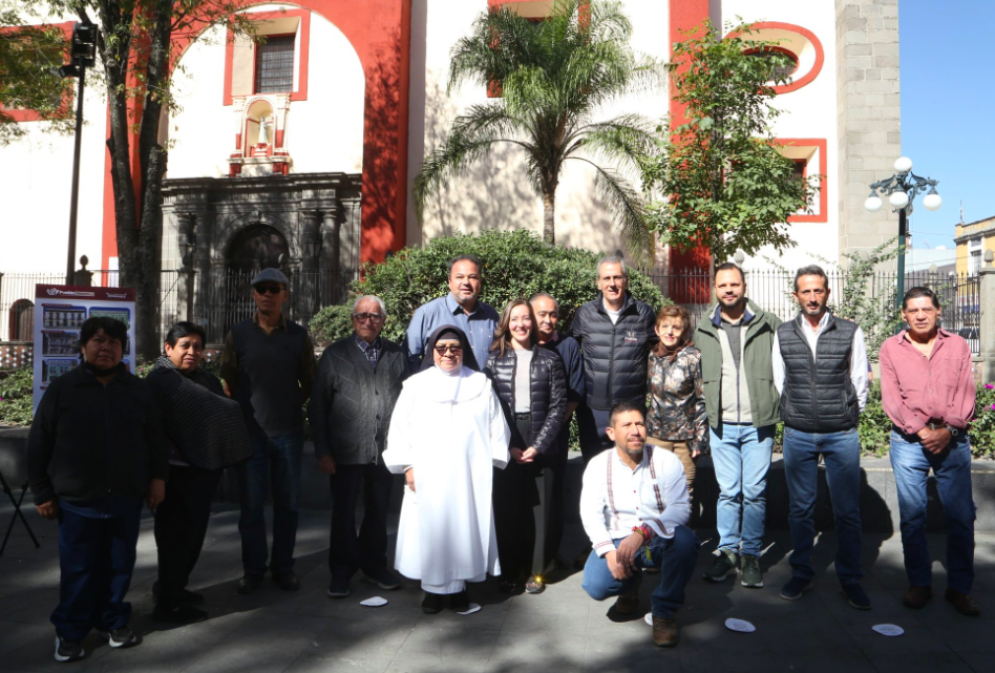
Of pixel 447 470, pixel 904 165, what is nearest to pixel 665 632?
pixel 447 470

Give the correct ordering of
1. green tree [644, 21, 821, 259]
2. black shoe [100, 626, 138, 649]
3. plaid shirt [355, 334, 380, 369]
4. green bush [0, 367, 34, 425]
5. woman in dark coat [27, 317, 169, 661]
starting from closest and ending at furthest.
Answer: woman in dark coat [27, 317, 169, 661]
black shoe [100, 626, 138, 649]
plaid shirt [355, 334, 380, 369]
green bush [0, 367, 34, 425]
green tree [644, 21, 821, 259]

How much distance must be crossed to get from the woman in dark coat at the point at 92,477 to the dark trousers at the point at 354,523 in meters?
1.27

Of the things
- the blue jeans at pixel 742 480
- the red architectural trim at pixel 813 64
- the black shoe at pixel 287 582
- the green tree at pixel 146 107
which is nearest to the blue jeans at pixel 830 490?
the blue jeans at pixel 742 480

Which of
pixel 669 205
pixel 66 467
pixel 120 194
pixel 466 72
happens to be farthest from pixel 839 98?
pixel 66 467

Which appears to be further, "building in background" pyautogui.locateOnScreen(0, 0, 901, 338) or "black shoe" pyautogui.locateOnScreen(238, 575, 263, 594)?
"building in background" pyautogui.locateOnScreen(0, 0, 901, 338)

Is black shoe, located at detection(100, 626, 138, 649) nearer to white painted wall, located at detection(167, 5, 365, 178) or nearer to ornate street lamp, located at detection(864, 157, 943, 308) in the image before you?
ornate street lamp, located at detection(864, 157, 943, 308)

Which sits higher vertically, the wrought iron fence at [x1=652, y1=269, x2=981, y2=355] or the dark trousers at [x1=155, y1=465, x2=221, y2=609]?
the wrought iron fence at [x1=652, y1=269, x2=981, y2=355]

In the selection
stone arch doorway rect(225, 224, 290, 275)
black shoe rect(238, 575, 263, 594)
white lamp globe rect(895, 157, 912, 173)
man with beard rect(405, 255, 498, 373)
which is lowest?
black shoe rect(238, 575, 263, 594)

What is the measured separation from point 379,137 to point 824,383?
14696 mm

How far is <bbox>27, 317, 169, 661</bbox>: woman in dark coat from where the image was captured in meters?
3.83

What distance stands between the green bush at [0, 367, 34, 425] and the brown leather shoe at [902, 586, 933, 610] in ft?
28.0

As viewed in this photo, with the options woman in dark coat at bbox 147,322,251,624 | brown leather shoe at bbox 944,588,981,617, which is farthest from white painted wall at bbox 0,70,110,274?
brown leather shoe at bbox 944,588,981,617

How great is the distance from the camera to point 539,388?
16.3 feet

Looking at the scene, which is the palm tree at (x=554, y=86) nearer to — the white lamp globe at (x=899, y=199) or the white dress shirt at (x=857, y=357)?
the white lamp globe at (x=899, y=199)
